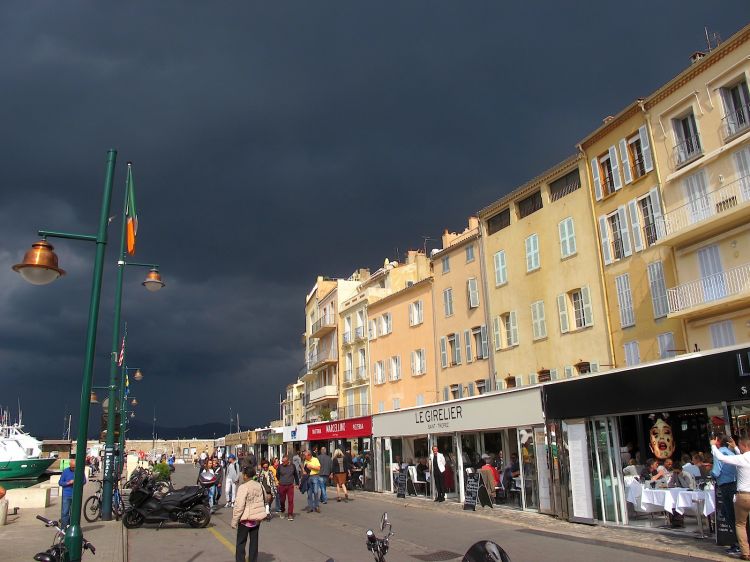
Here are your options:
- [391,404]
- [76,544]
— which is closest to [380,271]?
[391,404]

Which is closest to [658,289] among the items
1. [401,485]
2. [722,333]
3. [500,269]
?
[722,333]

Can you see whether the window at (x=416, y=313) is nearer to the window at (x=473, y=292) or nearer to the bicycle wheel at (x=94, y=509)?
the window at (x=473, y=292)

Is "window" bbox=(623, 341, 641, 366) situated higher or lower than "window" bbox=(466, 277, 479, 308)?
lower

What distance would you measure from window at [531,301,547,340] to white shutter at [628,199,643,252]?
546cm

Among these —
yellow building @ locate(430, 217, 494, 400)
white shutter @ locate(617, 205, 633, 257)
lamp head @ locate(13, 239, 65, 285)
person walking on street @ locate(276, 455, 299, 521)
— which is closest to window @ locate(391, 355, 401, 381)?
yellow building @ locate(430, 217, 494, 400)

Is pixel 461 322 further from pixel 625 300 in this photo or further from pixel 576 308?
pixel 625 300

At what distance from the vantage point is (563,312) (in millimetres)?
26828

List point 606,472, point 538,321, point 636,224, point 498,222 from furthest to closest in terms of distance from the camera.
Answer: point 498,222, point 538,321, point 636,224, point 606,472

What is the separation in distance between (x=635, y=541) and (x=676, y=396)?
3027 mm

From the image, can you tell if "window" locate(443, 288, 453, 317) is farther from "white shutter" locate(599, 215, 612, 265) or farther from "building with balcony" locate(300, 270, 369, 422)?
"building with balcony" locate(300, 270, 369, 422)

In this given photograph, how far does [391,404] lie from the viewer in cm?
4162

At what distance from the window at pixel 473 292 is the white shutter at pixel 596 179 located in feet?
29.3

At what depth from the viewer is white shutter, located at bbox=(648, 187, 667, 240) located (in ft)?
74.4

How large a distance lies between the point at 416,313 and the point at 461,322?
5209 millimetres
